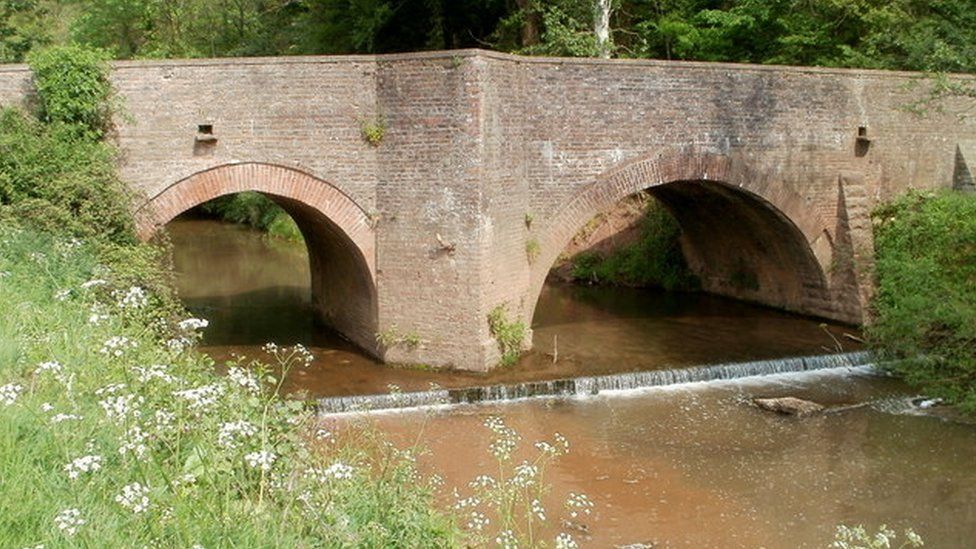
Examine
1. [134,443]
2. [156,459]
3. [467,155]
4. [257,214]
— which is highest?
[467,155]

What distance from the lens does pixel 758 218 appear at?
56.8ft

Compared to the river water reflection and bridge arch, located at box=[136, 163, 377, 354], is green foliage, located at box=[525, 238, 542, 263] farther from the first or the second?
bridge arch, located at box=[136, 163, 377, 354]

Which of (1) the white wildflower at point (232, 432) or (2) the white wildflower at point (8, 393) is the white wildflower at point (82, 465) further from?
(2) the white wildflower at point (8, 393)

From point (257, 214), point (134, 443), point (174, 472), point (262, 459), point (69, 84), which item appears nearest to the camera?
point (262, 459)

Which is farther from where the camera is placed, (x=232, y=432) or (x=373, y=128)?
(x=373, y=128)

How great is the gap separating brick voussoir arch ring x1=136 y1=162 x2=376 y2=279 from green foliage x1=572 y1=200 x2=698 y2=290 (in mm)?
8577

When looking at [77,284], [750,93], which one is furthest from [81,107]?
[750,93]

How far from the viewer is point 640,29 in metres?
24.3

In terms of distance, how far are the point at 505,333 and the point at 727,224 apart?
6.76 m

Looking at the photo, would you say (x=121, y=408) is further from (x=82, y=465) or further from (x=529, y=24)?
(x=529, y=24)

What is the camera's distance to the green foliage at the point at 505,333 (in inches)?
533

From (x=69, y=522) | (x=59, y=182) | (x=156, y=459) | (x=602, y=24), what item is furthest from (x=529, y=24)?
(x=69, y=522)

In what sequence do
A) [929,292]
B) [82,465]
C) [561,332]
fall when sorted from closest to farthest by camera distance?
[82,465]
[929,292]
[561,332]

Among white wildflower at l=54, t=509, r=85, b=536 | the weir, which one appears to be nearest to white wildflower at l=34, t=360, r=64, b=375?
white wildflower at l=54, t=509, r=85, b=536
